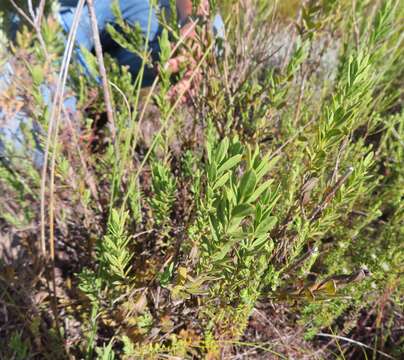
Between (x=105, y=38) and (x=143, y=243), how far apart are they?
1.14 metres

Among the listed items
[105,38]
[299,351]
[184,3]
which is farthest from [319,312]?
[105,38]

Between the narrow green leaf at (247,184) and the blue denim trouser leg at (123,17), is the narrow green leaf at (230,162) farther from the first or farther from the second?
the blue denim trouser leg at (123,17)

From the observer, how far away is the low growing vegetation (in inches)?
25.9

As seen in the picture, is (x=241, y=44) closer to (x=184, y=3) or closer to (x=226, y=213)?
(x=184, y=3)

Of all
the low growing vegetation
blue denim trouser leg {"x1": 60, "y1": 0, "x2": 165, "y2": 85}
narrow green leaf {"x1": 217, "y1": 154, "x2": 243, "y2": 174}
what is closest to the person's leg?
blue denim trouser leg {"x1": 60, "y1": 0, "x2": 165, "y2": 85}

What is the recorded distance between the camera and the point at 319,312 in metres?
0.95

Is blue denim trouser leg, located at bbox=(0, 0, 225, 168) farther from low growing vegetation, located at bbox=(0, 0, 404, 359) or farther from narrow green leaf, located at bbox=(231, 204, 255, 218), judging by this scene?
narrow green leaf, located at bbox=(231, 204, 255, 218)

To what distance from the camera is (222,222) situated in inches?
20.3

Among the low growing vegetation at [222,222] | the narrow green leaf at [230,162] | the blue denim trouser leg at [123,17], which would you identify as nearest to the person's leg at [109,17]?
the blue denim trouser leg at [123,17]

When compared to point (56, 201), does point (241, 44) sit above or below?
above

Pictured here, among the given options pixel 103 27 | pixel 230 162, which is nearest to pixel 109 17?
pixel 103 27

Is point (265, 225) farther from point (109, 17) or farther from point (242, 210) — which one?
point (109, 17)

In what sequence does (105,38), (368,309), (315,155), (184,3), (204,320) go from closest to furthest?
(315,155) → (204,320) → (184,3) → (368,309) → (105,38)

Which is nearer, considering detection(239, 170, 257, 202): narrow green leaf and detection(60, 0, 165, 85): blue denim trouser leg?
detection(239, 170, 257, 202): narrow green leaf
